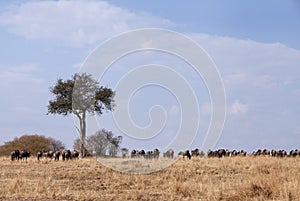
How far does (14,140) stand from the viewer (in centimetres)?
6400

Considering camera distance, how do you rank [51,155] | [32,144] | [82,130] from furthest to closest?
1. [32,144]
2. [82,130]
3. [51,155]

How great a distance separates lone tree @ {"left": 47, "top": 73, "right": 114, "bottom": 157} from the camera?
40375 mm

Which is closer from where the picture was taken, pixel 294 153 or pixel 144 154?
pixel 144 154

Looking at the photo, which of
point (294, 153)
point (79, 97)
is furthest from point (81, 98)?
point (294, 153)

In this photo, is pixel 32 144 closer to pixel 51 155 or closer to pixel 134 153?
pixel 51 155

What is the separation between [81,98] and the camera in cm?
4172

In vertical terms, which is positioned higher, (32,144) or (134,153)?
(32,144)

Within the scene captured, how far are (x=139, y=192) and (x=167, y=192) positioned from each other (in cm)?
81

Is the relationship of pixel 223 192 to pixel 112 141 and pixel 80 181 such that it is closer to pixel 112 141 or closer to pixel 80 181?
pixel 80 181

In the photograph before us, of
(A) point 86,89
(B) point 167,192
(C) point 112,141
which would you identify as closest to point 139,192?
(B) point 167,192

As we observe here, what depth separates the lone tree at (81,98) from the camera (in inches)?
1590

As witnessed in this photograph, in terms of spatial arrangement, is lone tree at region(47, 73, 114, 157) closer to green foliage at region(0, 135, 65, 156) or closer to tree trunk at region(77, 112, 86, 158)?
tree trunk at region(77, 112, 86, 158)

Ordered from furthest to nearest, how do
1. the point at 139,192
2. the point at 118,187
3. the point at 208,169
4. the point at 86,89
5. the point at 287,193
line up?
the point at 86,89 < the point at 208,169 < the point at 118,187 < the point at 139,192 < the point at 287,193

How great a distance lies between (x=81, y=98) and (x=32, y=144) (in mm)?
23306
